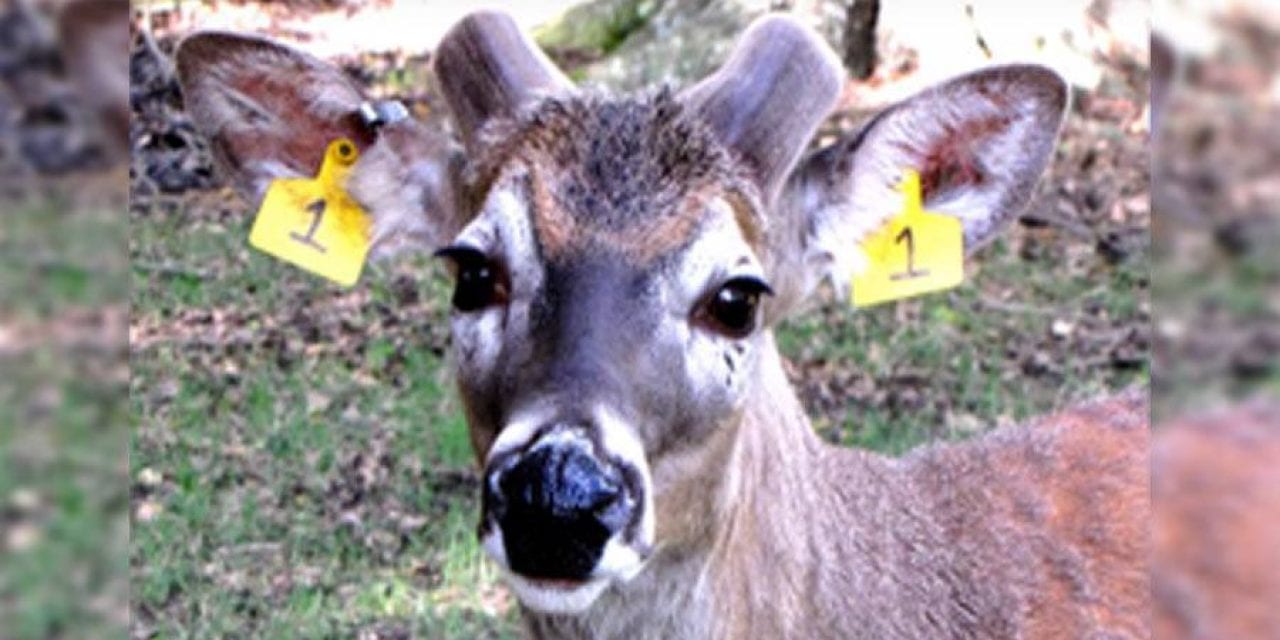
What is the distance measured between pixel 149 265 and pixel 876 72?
184 inches

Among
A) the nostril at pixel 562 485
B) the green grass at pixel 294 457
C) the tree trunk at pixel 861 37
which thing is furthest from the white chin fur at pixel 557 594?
the tree trunk at pixel 861 37

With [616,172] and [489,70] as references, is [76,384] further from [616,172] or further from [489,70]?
[489,70]

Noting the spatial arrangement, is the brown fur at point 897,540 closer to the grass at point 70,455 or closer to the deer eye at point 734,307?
the deer eye at point 734,307

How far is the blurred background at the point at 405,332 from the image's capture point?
A: 1.71 metres

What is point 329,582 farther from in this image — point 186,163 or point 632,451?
point 186,163

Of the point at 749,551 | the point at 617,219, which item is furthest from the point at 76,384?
the point at 749,551

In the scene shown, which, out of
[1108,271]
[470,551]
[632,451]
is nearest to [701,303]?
[632,451]

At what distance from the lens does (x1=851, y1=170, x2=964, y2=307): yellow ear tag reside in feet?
14.2

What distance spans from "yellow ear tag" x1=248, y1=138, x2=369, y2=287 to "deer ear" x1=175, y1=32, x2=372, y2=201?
0.11ft

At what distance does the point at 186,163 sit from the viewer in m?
11.9

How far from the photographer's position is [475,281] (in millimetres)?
3787

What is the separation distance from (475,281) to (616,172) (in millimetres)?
350

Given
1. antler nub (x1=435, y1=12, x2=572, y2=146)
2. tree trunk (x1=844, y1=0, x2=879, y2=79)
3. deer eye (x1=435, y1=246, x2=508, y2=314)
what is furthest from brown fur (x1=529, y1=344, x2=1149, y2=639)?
tree trunk (x1=844, y1=0, x2=879, y2=79)

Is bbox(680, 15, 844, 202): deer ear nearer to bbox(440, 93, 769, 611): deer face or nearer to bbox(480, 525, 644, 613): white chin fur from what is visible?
bbox(440, 93, 769, 611): deer face
